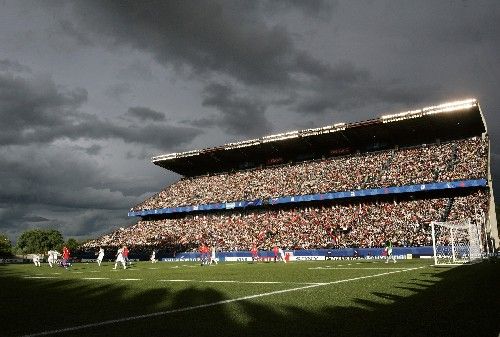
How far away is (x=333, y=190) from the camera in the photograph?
47.6m

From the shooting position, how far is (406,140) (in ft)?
166

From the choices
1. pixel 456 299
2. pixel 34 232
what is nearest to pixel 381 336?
pixel 456 299

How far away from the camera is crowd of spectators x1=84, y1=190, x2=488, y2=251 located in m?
39.7

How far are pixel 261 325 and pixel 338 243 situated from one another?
3663 cm

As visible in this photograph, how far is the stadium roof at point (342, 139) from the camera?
44.8 m

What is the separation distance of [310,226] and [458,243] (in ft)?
53.9

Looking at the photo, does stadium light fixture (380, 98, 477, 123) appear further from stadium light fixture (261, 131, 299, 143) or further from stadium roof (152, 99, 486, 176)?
stadium light fixture (261, 131, 299, 143)

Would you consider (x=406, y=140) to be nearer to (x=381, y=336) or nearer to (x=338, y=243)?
(x=338, y=243)

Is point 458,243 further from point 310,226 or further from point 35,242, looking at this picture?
point 35,242

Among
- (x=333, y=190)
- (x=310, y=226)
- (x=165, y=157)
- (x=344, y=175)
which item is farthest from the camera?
(x=165, y=157)

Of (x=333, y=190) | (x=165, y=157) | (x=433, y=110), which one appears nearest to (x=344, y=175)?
(x=333, y=190)

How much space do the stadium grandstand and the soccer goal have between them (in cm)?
144

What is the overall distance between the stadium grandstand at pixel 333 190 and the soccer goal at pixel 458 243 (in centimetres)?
144

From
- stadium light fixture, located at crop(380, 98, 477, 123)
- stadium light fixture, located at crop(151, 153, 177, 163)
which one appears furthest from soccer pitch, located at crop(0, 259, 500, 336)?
stadium light fixture, located at crop(151, 153, 177, 163)
